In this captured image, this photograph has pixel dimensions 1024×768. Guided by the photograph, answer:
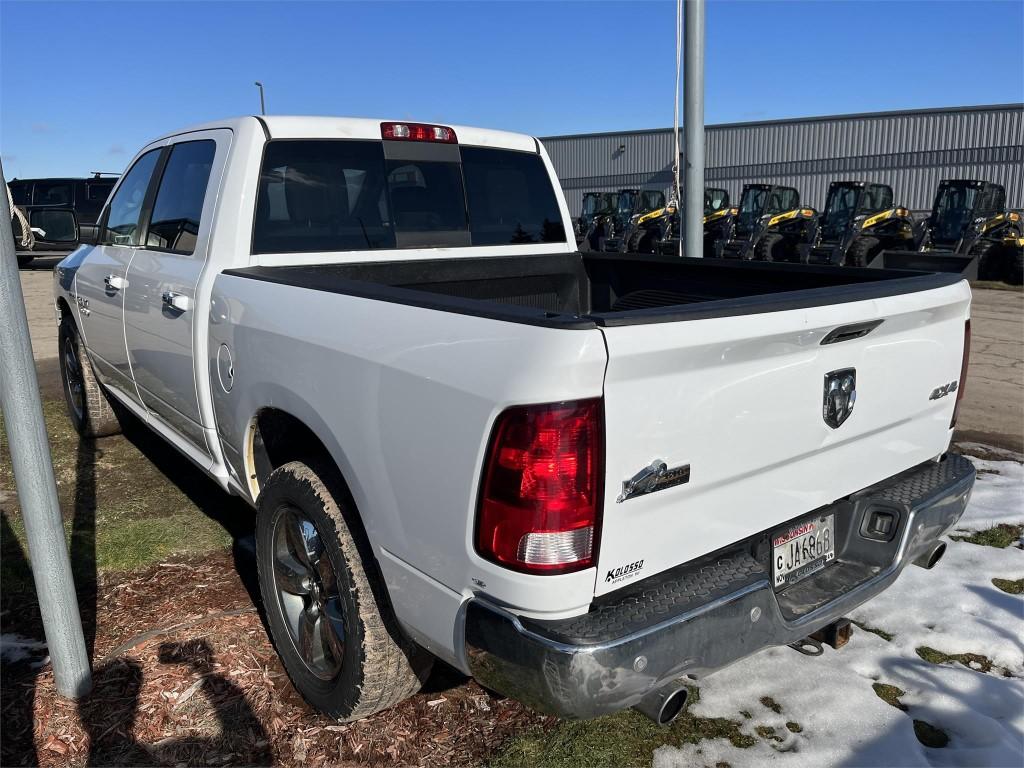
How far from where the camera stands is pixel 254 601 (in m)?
3.66

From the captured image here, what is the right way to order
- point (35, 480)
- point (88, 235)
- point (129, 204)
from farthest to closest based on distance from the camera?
point (88, 235) → point (129, 204) → point (35, 480)

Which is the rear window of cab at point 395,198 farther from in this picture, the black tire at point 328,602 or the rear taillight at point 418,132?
the black tire at point 328,602

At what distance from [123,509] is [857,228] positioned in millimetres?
17443

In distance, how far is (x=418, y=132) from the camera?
399 cm

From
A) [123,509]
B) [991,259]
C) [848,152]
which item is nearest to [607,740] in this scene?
[123,509]

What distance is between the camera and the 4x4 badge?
2.39 m

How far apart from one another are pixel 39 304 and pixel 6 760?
13692mm

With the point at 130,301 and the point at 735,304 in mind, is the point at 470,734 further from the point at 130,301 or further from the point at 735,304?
the point at 130,301

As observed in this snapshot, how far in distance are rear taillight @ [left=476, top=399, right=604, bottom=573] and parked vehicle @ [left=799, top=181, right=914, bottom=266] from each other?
57.1 ft

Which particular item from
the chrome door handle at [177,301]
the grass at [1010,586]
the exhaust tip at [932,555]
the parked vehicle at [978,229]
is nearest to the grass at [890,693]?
the exhaust tip at [932,555]

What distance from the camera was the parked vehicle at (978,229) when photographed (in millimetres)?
17500

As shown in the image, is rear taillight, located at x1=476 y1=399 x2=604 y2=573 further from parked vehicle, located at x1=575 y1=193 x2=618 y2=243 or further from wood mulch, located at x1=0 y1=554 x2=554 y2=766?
parked vehicle, located at x1=575 y1=193 x2=618 y2=243

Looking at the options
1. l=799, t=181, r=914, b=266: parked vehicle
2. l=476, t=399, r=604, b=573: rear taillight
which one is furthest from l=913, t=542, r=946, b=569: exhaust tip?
l=799, t=181, r=914, b=266: parked vehicle

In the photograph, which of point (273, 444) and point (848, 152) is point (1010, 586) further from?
point (848, 152)
